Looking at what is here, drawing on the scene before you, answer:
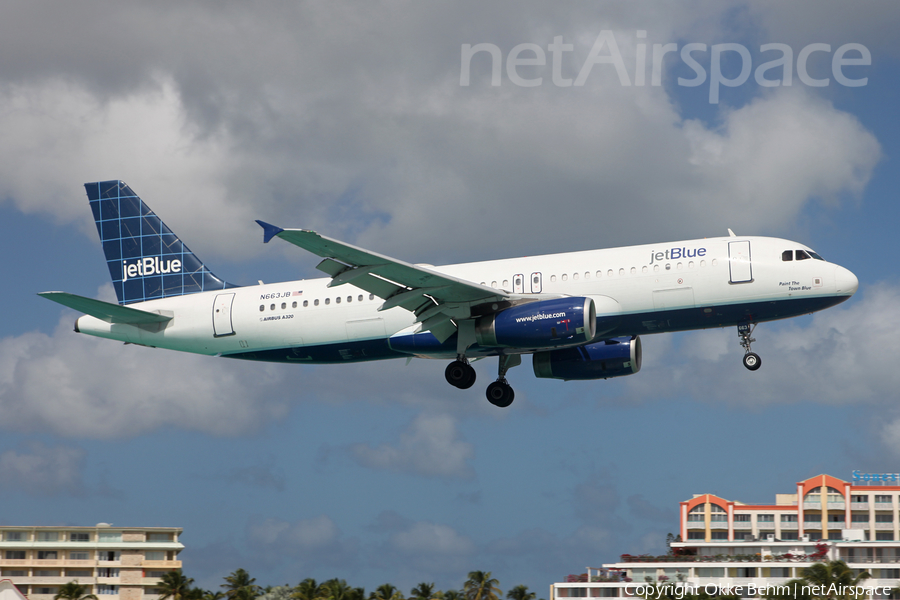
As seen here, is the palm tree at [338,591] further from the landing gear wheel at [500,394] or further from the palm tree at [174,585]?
the landing gear wheel at [500,394]

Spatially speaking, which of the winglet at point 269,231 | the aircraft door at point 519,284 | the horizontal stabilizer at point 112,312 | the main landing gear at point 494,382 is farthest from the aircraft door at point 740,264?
the horizontal stabilizer at point 112,312

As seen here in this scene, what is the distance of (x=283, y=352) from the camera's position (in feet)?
117

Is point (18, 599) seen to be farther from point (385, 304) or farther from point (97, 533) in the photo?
point (97, 533)

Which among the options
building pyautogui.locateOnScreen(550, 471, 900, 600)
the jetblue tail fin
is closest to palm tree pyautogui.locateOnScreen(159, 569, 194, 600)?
building pyautogui.locateOnScreen(550, 471, 900, 600)

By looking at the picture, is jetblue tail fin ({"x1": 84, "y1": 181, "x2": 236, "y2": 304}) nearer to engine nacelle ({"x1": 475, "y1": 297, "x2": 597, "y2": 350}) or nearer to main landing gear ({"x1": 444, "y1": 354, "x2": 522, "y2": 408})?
main landing gear ({"x1": 444, "y1": 354, "x2": 522, "y2": 408})

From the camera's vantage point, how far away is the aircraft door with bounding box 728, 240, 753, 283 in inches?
1219

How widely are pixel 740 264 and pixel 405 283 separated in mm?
10658

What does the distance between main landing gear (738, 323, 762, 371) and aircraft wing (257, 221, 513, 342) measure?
7737mm

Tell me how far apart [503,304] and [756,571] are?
50.3 meters

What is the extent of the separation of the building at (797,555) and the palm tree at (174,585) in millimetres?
31226

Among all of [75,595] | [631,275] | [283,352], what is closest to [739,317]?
[631,275]

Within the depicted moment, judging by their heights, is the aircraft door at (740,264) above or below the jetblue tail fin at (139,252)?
below

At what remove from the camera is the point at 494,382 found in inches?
1437

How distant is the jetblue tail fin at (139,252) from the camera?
39.2 meters
